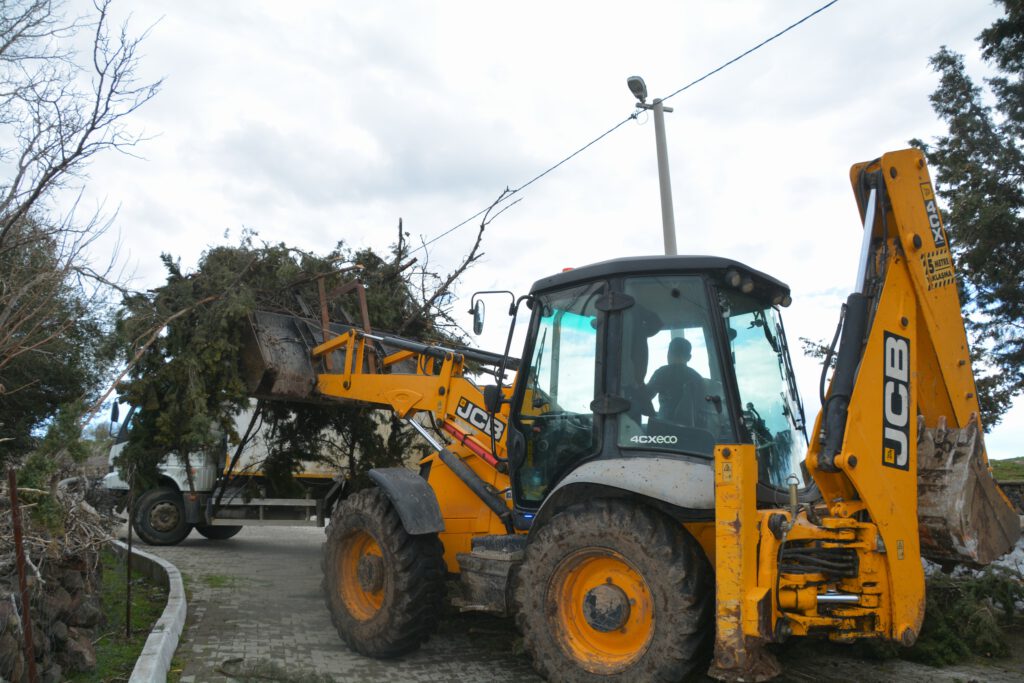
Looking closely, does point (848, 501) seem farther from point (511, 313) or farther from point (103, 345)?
point (103, 345)

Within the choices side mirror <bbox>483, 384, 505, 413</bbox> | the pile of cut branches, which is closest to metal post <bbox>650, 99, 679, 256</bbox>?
the pile of cut branches

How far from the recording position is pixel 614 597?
182 inches

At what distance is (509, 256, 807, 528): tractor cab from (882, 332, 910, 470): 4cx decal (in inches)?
28.4

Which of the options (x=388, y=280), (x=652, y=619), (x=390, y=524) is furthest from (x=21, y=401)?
(x=652, y=619)

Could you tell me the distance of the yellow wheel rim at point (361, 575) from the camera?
6340 millimetres

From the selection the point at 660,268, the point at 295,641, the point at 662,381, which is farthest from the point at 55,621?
the point at 660,268

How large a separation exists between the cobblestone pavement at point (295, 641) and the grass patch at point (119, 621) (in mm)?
325

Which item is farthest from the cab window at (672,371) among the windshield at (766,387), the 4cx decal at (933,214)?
the 4cx decal at (933,214)

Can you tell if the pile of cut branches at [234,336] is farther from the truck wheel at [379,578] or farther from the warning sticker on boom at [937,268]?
the warning sticker on boom at [937,268]

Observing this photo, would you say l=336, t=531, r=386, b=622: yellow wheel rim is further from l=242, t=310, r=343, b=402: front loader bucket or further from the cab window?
l=242, t=310, r=343, b=402: front loader bucket

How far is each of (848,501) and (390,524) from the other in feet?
10.7

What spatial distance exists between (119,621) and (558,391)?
4.49m

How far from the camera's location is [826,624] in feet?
13.6

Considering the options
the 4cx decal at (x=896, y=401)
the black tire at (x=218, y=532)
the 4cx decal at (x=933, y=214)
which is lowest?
the black tire at (x=218, y=532)
